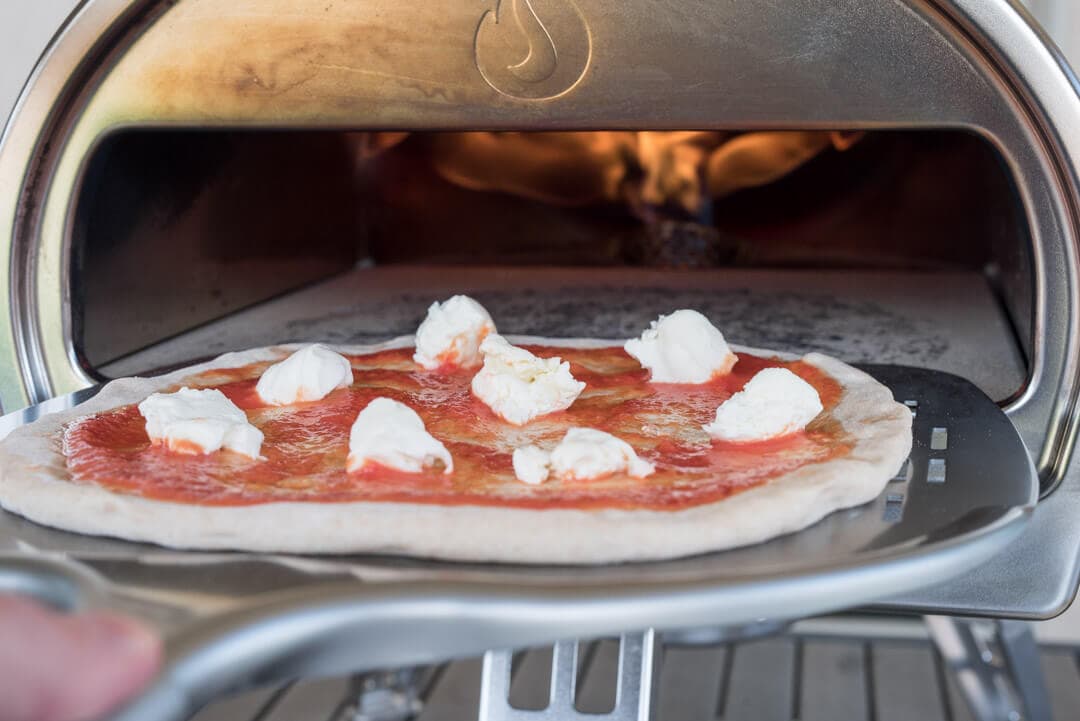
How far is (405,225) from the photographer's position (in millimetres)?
1872

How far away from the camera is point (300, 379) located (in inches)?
36.9

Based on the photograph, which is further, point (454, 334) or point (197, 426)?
point (454, 334)

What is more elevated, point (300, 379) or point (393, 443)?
point (300, 379)

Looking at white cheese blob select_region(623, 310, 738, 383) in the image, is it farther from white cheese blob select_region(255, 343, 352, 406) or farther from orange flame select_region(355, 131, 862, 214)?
orange flame select_region(355, 131, 862, 214)

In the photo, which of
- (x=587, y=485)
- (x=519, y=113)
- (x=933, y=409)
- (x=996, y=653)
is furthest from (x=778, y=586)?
(x=996, y=653)

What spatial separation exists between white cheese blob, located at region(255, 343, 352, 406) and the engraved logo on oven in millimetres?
291

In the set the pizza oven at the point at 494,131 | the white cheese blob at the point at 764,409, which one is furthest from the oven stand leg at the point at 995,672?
the white cheese blob at the point at 764,409

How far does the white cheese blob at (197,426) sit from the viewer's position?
0.80 metres

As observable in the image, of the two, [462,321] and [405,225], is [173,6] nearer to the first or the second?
[462,321]

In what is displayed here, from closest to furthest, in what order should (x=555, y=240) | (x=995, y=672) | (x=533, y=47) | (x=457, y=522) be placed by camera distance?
(x=457, y=522) < (x=533, y=47) < (x=995, y=672) < (x=555, y=240)

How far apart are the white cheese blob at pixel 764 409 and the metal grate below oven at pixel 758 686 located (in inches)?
53.4

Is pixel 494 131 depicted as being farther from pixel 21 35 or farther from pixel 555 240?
pixel 555 240

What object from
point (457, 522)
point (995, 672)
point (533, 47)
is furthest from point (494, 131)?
point (995, 672)

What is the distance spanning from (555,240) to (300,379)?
0.93m
